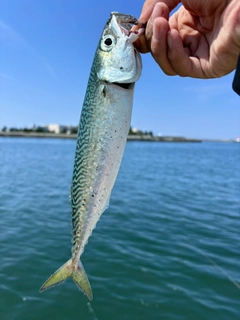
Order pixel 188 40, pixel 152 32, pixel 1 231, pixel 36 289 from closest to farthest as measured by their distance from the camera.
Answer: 1. pixel 152 32
2. pixel 188 40
3. pixel 36 289
4. pixel 1 231

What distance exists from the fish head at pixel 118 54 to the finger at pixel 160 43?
0.47 feet

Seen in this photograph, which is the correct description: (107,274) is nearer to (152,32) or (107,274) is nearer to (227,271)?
(227,271)

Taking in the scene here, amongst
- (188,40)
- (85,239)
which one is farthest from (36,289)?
(188,40)

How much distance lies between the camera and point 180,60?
115 inches

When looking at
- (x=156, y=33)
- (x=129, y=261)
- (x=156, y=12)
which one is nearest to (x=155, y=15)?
(x=156, y=12)

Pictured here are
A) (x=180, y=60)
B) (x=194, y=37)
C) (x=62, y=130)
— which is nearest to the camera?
(x=180, y=60)

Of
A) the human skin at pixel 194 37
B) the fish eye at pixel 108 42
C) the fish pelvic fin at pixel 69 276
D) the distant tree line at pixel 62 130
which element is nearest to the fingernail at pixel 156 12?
the human skin at pixel 194 37

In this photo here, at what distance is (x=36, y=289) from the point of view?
6.41 meters

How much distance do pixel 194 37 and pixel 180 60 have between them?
18.6 inches

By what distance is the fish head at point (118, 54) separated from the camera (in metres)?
2.47

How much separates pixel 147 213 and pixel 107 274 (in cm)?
586

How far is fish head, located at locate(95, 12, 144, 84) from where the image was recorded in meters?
2.47

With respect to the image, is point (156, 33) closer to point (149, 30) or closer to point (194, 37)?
point (149, 30)

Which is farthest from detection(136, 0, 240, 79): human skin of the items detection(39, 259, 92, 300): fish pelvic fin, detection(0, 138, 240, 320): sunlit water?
detection(0, 138, 240, 320): sunlit water
